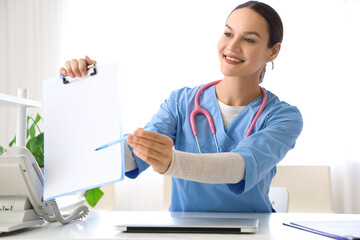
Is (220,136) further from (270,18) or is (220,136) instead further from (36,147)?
(36,147)

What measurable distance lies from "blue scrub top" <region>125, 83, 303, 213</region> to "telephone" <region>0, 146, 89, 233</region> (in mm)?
277

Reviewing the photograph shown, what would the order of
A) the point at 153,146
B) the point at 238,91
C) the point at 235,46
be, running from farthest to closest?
the point at 238,91, the point at 235,46, the point at 153,146

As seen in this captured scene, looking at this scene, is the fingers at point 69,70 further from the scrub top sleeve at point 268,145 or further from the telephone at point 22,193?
the scrub top sleeve at point 268,145

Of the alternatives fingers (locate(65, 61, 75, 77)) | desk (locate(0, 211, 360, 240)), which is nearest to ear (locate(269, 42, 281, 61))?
desk (locate(0, 211, 360, 240))

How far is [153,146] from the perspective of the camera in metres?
0.90

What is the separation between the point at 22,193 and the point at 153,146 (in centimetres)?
40

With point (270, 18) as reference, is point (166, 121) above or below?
below

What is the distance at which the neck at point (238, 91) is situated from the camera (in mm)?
1416

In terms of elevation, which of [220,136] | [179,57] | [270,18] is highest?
[270,18]

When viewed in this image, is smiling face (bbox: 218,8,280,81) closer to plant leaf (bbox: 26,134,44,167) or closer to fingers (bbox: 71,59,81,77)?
fingers (bbox: 71,59,81,77)

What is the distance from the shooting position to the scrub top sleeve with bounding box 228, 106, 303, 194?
3.54 ft

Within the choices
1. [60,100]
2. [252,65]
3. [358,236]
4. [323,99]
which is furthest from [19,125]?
[323,99]

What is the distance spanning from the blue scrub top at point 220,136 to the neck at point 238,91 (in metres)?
0.03

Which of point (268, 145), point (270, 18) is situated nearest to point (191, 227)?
point (268, 145)
